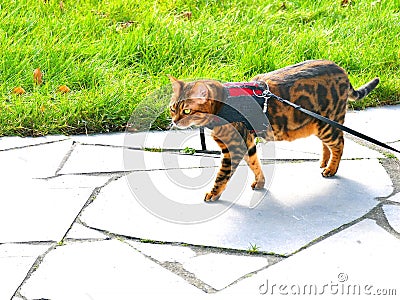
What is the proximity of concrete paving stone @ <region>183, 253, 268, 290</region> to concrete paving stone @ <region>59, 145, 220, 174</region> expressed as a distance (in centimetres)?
107

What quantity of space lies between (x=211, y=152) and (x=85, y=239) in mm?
1236

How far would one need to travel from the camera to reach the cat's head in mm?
3678

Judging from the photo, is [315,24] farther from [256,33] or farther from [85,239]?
[85,239]

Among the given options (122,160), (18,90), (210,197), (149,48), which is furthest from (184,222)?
(149,48)

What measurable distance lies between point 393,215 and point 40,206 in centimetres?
189

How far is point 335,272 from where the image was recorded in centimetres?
336

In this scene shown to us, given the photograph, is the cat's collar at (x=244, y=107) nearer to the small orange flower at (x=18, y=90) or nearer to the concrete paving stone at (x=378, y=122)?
the concrete paving stone at (x=378, y=122)

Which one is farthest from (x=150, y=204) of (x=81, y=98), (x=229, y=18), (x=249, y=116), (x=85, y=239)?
(x=229, y=18)

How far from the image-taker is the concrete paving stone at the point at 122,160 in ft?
14.6

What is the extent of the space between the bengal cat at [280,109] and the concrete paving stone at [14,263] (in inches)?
38.1

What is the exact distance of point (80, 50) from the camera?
575cm

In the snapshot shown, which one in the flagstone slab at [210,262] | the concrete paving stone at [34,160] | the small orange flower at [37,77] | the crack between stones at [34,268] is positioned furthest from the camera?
the small orange flower at [37,77]


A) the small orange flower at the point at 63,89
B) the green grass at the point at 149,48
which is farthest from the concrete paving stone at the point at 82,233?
the small orange flower at the point at 63,89

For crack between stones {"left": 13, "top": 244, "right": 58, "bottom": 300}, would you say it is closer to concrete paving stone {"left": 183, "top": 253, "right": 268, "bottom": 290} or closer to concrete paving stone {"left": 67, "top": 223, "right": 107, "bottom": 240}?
concrete paving stone {"left": 67, "top": 223, "right": 107, "bottom": 240}
